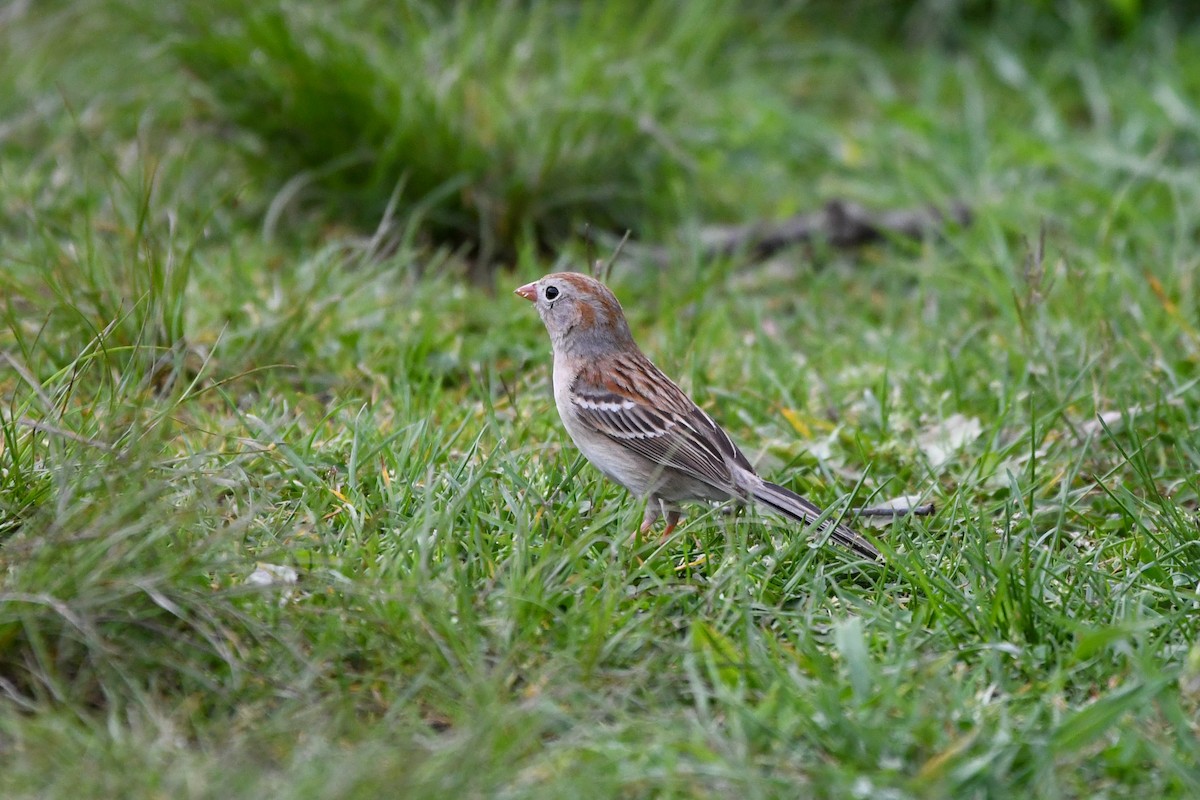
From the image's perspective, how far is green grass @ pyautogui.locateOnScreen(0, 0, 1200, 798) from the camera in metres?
2.99

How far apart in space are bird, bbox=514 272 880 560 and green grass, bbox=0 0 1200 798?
13 cm

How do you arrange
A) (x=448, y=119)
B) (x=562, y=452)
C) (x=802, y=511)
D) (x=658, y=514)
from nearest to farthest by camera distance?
(x=802, y=511) < (x=658, y=514) < (x=562, y=452) < (x=448, y=119)

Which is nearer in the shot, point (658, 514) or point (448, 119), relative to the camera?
point (658, 514)

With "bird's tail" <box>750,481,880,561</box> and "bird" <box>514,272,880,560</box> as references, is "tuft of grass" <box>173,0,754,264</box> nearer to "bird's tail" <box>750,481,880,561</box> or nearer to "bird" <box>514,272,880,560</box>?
"bird" <box>514,272,880,560</box>

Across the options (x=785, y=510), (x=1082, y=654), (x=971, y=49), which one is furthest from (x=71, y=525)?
(x=971, y=49)

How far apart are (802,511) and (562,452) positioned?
2.87 ft

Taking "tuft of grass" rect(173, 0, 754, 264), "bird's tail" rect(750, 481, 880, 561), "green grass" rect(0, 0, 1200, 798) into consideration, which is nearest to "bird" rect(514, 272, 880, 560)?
"bird's tail" rect(750, 481, 880, 561)

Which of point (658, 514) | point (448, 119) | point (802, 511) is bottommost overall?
point (658, 514)

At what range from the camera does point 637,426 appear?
14.1 ft

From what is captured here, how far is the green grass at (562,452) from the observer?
2994mm

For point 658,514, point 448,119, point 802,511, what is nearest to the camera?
point 802,511

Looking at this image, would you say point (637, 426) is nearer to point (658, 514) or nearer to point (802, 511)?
point (658, 514)

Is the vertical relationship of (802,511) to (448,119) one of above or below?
below

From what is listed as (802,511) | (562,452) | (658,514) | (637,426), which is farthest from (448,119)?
(802,511)
